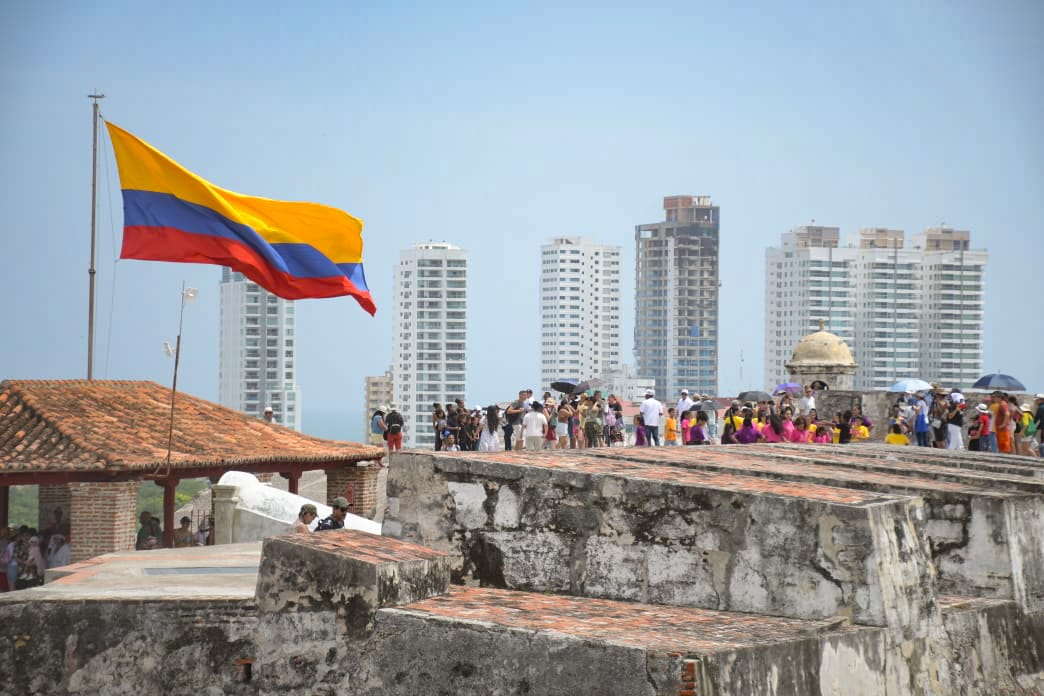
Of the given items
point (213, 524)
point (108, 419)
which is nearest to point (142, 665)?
point (213, 524)

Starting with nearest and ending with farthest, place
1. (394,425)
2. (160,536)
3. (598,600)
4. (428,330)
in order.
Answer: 1. (598,600)
2. (160,536)
3. (394,425)
4. (428,330)

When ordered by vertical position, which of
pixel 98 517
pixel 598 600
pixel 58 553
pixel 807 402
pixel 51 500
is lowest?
pixel 58 553

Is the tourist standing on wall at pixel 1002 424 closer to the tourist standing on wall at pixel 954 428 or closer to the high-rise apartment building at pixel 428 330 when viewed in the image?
the tourist standing on wall at pixel 954 428

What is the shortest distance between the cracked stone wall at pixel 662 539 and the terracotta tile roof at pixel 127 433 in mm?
10894

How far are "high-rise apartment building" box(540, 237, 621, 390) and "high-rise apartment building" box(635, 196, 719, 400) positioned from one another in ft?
16.5

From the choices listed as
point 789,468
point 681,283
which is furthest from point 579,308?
point 789,468

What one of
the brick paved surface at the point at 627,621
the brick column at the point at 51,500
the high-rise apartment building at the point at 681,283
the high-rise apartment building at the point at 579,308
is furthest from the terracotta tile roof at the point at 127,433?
the high-rise apartment building at the point at 681,283

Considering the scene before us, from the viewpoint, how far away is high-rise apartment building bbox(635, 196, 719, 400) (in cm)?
17012

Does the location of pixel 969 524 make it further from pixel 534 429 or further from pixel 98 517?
pixel 98 517

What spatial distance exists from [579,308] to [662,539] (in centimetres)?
15628

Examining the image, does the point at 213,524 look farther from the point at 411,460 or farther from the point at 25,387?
the point at 411,460

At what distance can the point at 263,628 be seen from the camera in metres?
9.38

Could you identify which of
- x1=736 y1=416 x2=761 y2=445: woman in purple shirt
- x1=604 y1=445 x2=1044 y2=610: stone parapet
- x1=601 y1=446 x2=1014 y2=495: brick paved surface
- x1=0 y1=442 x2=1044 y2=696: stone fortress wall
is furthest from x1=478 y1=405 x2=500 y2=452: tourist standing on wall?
x1=0 y1=442 x2=1044 y2=696: stone fortress wall

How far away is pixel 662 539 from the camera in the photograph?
9562 millimetres
